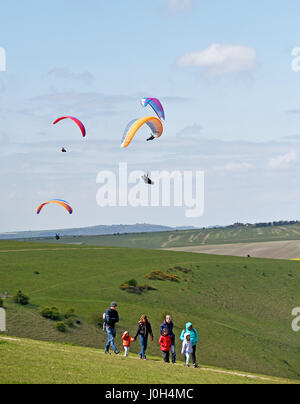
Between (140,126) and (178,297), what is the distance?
31441mm

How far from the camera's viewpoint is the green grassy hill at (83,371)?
19453 millimetres

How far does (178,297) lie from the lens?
233 ft

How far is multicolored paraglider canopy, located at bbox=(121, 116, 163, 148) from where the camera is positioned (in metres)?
43.8

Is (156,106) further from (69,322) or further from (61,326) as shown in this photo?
(69,322)

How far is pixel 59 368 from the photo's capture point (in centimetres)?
2139

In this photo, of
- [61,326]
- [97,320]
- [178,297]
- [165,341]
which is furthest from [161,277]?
[165,341]

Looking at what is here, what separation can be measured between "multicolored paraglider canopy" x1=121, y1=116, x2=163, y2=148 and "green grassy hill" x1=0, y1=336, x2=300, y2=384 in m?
20.2

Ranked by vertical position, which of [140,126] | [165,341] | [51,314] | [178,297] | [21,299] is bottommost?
[165,341]

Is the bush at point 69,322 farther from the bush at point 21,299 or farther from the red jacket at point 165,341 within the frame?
the red jacket at point 165,341

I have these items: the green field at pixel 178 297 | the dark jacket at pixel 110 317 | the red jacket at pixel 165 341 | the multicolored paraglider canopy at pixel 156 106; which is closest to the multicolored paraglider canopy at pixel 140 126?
the multicolored paraglider canopy at pixel 156 106

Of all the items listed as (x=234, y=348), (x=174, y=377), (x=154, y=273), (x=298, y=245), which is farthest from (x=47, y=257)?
(x=298, y=245)

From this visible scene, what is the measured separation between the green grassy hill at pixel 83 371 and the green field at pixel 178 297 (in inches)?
827
